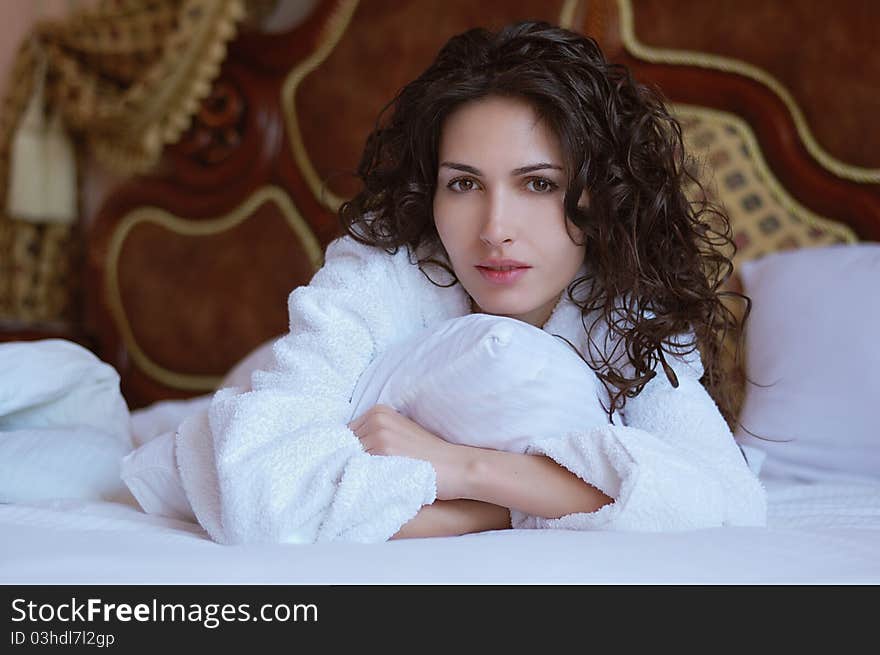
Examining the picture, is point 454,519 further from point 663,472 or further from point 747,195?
point 747,195

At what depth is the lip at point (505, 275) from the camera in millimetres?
1262

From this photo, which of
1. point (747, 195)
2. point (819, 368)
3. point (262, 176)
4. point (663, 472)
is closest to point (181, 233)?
point (262, 176)

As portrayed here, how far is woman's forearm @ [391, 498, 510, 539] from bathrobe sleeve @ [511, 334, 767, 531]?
0.02 metres

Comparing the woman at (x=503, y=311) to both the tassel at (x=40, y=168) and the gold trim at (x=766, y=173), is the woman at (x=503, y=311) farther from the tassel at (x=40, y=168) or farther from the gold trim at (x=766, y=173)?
the tassel at (x=40, y=168)

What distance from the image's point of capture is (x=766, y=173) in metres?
2.04

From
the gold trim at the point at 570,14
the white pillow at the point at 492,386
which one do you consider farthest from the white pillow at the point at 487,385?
the gold trim at the point at 570,14

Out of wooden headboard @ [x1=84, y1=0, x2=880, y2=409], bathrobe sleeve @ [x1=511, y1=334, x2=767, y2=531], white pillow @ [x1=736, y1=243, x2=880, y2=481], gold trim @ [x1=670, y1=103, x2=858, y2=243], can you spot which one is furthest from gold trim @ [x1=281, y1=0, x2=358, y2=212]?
bathrobe sleeve @ [x1=511, y1=334, x2=767, y2=531]

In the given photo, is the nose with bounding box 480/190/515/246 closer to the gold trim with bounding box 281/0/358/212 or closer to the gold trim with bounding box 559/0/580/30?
the gold trim with bounding box 559/0/580/30

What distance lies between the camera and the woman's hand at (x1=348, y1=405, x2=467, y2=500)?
42.8 inches
